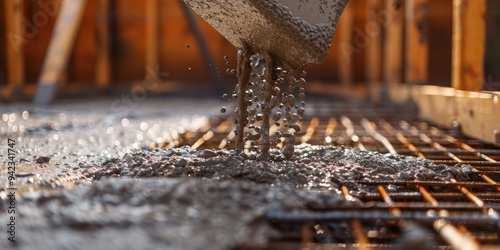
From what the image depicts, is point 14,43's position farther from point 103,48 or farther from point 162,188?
point 162,188

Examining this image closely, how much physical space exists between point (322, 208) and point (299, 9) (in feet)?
3.31

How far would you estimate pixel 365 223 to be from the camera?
5.44ft

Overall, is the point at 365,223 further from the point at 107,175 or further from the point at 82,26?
the point at 82,26

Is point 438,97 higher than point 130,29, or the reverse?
point 130,29

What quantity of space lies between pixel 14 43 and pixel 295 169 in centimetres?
677

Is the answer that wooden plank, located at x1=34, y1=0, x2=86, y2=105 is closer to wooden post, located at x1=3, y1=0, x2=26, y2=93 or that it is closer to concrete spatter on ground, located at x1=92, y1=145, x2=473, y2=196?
wooden post, located at x1=3, y1=0, x2=26, y2=93

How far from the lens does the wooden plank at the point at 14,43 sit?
306 inches

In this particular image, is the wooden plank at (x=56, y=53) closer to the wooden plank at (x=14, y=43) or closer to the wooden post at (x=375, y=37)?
the wooden plank at (x=14, y=43)

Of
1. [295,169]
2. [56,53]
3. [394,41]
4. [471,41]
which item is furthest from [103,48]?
[295,169]

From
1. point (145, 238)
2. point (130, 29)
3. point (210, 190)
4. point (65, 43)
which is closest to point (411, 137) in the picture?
point (210, 190)

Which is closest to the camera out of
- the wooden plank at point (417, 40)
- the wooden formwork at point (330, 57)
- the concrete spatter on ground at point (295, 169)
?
the concrete spatter on ground at point (295, 169)

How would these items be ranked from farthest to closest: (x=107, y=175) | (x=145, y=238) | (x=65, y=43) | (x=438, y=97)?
(x=65, y=43) < (x=438, y=97) < (x=107, y=175) < (x=145, y=238)

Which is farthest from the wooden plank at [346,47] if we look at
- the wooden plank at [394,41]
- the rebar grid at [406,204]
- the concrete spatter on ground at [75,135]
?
the rebar grid at [406,204]

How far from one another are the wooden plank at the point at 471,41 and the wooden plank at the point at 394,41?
2402 millimetres
